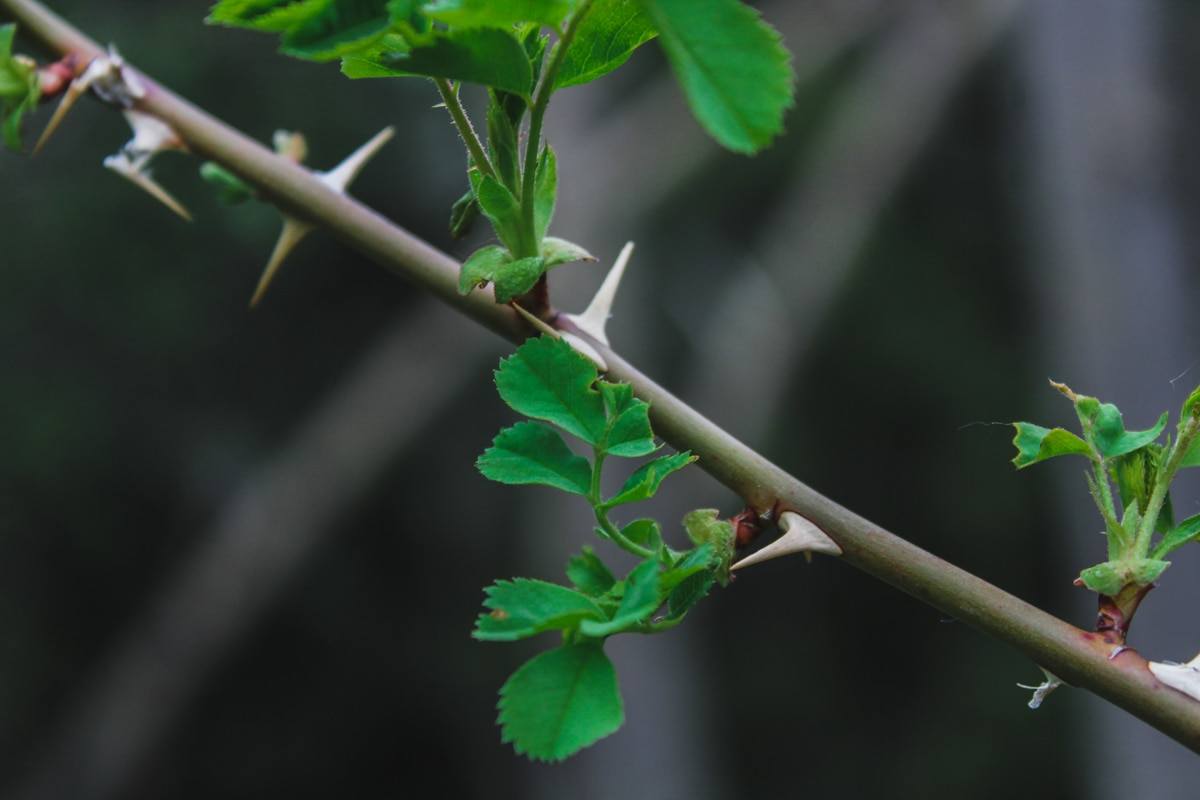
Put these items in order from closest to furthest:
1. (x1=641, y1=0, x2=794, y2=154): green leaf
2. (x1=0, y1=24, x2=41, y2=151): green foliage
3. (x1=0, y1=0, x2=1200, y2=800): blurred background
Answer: (x1=641, y1=0, x2=794, y2=154): green leaf → (x1=0, y1=24, x2=41, y2=151): green foliage → (x1=0, y1=0, x2=1200, y2=800): blurred background

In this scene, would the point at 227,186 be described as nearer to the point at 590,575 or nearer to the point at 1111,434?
the point at 590,575

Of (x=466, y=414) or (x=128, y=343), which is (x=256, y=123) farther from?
(x=466, y=414)

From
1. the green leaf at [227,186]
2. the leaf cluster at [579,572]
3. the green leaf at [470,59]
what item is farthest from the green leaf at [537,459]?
the green leaf at [227,186]

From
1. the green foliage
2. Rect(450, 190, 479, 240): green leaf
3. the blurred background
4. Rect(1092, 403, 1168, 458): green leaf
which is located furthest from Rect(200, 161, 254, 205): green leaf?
the blurred background

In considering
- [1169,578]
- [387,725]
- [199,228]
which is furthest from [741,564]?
[387,725]

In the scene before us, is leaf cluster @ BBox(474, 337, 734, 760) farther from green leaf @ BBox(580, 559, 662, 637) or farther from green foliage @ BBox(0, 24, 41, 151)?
green foliage @ BBox(0, 24, 41, 151)

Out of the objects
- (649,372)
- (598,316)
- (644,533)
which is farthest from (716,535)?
(649,372)

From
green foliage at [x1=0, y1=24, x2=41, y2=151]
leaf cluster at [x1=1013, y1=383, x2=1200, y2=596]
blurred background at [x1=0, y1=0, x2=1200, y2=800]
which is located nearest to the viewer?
leaf cluster at [x1=1013, y1=383, x2=1200, y2=596]
